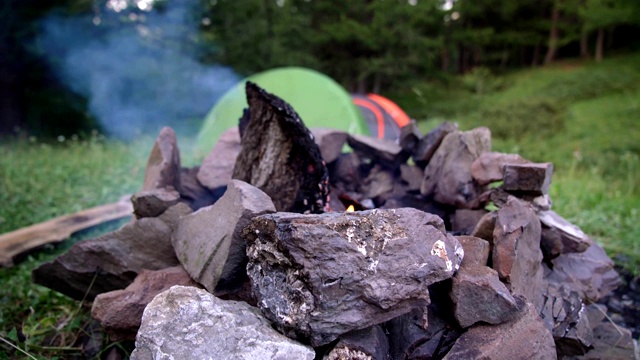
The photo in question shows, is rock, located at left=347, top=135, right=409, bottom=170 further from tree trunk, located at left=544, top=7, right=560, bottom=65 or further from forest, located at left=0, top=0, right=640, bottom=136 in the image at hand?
tree trunk, located at left=544, top=7, right=560, bottom=65

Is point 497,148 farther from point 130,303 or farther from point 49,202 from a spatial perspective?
point 130,303

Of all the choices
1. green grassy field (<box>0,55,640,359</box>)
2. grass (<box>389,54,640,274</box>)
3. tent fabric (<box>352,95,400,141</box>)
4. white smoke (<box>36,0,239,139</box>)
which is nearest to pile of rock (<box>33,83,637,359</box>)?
green grassy field (<box>0,55,640,359</box>)

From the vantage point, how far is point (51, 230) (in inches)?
121

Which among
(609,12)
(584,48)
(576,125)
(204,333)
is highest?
(609,12)

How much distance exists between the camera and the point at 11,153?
602cm

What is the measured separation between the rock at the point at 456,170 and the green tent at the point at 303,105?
10.9 ft

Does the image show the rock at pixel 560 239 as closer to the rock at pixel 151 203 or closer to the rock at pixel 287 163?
the rock at pixel 287 163

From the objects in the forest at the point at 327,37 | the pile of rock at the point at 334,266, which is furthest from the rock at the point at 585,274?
the forest at the point at 327,37

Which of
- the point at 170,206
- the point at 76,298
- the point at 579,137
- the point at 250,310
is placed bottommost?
the point at 579,137

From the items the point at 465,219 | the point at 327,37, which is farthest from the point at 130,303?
the point at 327,37

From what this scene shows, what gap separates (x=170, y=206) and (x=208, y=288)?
1.84 feet

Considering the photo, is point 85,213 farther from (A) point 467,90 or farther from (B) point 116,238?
(A) point 467,90

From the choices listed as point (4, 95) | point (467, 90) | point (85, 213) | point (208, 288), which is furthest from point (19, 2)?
point (467, 90)

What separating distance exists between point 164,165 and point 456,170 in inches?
56.3
